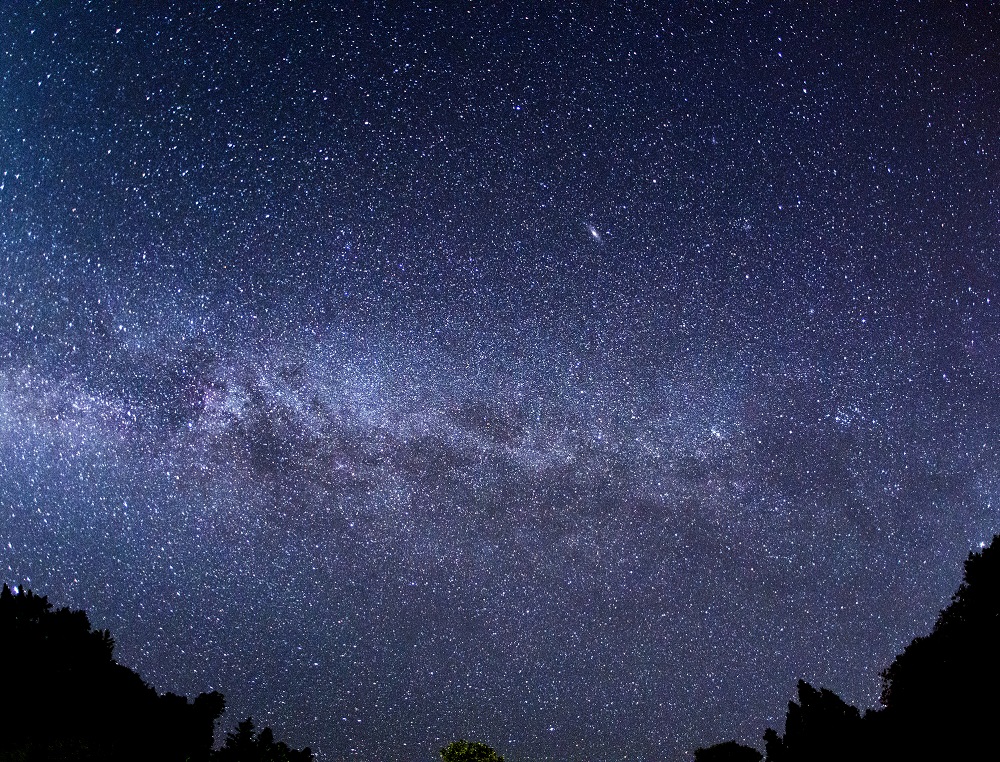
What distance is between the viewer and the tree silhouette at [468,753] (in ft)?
124

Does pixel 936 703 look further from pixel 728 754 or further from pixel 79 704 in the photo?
pixel 79 704

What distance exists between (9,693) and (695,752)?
2069 centimetres

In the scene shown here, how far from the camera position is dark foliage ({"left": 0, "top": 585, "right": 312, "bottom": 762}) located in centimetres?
1591

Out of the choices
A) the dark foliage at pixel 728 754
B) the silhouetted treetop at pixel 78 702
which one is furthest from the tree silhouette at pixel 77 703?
the dark foliage at pixel 728 754

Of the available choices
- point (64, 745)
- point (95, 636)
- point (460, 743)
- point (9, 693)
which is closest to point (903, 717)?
point (64, 745)

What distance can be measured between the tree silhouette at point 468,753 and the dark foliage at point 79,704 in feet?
58.7

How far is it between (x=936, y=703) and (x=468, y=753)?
30.5m

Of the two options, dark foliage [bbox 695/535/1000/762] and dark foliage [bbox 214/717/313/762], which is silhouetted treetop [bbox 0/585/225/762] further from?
dark foliage [bbox 695/535/1000/762]

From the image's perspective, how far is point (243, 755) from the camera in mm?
22500

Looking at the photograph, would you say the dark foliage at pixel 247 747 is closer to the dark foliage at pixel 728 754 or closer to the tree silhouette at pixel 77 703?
the tree silhouette at pixel 77 703

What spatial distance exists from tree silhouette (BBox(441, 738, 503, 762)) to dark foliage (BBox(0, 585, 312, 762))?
17903 mm

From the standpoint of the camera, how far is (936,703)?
13.7 m

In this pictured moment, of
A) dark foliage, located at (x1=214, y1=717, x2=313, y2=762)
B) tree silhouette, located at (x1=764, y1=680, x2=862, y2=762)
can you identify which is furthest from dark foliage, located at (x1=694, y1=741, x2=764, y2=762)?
dark foliage, located at (x1=214, y1=717, x2=313, y2=762)

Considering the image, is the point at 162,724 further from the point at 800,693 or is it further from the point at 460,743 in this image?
the point at 460,743
